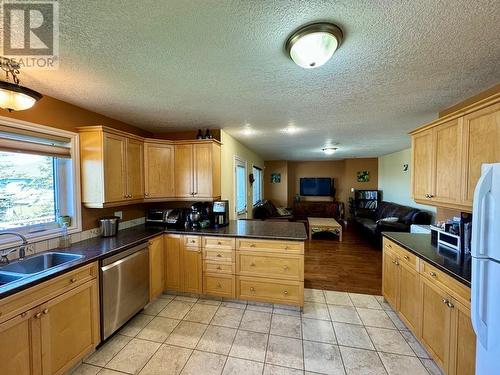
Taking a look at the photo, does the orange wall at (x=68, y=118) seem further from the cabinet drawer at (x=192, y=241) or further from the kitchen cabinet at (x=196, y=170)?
the cabinet drawer at (x=192, y=241)

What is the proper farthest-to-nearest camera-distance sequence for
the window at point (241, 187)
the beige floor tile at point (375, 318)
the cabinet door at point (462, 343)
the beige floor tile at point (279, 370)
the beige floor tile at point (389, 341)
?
1. the window at point (241, 187)
2. the beige floor tile at point (375, 318)
3. the beige floor tile at point (389, 341)
4. the beige floor tile at point (279, 370)
5. the cabinet door at point (462, 343)

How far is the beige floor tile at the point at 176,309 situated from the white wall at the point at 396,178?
17.7ft

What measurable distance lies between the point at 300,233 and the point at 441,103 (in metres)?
2.17

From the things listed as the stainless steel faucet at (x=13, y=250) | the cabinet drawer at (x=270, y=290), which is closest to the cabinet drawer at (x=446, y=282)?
the cabinet drawer at (x=270, y=290)

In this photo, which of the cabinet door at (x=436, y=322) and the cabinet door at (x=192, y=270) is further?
the cabinet door at (x=192, y=270)

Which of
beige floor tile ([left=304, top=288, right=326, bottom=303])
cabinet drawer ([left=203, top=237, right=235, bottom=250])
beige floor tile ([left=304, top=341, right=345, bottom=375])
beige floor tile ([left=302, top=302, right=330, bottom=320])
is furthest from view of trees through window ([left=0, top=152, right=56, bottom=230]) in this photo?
beige floor tile ([left=304, top=288, right=326, bottom=303])

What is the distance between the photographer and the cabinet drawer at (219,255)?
107 inches

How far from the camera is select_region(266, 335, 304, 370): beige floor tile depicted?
1819 mm

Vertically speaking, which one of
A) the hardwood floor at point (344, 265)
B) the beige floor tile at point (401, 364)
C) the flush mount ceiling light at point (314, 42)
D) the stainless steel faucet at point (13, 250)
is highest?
the flush mount ceiling light at point (314, 42)

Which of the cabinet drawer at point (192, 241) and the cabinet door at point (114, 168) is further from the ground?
the cabinet door at point (114, 168)

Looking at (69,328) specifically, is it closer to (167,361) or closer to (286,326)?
(167,361)

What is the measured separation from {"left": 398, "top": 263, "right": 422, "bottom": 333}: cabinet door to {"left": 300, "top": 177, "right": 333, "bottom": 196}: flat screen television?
6.13m

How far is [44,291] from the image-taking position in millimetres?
1521

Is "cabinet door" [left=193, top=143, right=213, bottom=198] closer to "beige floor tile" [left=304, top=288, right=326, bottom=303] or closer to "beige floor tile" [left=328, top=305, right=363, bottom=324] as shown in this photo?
"beige floor tile" [left=304, top=288, right=326, bottom=303]
